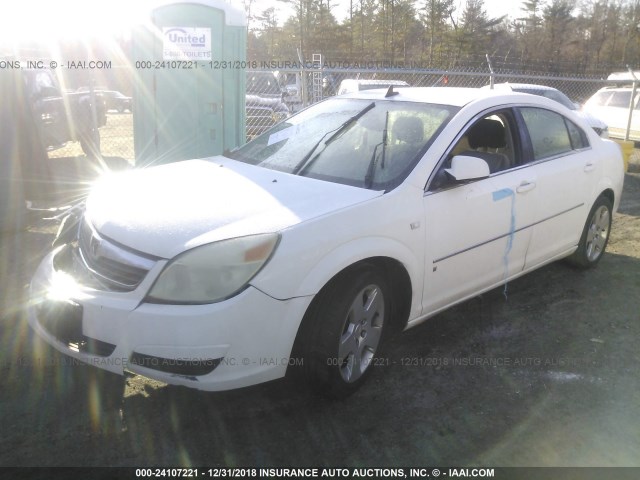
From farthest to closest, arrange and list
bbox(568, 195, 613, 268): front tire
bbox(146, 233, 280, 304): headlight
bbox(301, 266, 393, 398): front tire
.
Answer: bbox(568, 195, 613, 268): front tire
bbox(301, 266, 393, 398): front tire
bbox(146, 233, 280, 304): headlight

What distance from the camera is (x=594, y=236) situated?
5.21 m

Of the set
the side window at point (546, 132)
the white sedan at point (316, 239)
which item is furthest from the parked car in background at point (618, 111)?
the white sedan at point (316, 239)

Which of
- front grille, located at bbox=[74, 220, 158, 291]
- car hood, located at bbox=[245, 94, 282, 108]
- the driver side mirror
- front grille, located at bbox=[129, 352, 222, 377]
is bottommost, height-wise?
front grille, located at bbox=[129, 352, 222, 377]

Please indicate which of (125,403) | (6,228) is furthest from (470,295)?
(6,228)

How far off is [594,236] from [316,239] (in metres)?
3.38

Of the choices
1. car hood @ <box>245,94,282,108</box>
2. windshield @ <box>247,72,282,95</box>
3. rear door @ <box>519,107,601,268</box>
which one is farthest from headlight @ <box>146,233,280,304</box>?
car hood @ <box>245,94,282,108</box>

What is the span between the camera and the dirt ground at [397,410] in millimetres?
2799

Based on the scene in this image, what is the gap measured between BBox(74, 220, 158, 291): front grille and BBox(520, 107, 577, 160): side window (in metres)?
2.94

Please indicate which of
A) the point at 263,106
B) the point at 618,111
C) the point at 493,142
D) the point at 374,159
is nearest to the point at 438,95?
the point at 493,142

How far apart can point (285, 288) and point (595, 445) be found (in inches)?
67.9

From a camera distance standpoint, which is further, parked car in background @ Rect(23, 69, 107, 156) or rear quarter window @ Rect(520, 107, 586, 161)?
parked car in background @ Rect(23, 69, 107, 156)

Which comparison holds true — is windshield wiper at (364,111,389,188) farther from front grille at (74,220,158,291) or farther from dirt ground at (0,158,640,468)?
front grille at (74,220,158,291)

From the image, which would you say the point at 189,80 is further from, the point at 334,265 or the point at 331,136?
the point at 334,265

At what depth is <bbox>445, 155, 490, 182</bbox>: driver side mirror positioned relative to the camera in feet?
11.4
